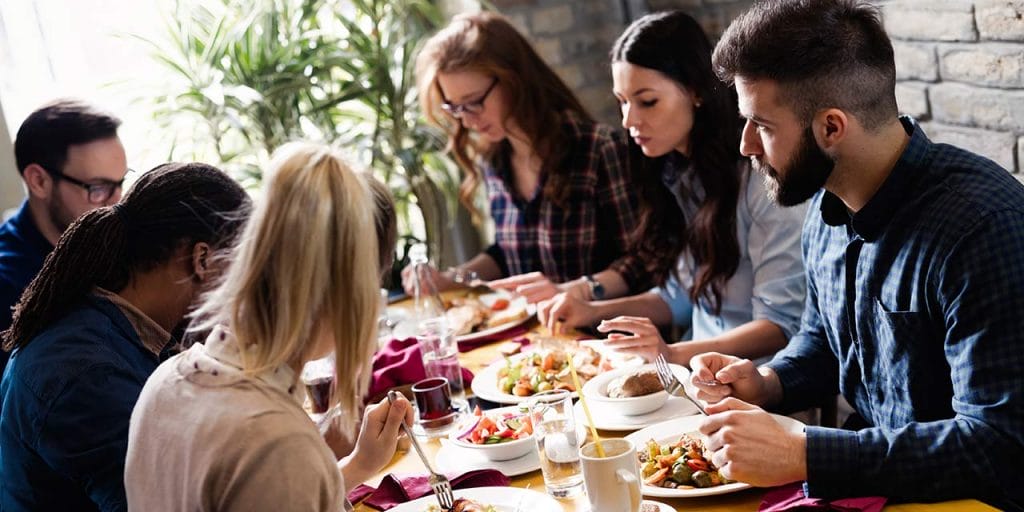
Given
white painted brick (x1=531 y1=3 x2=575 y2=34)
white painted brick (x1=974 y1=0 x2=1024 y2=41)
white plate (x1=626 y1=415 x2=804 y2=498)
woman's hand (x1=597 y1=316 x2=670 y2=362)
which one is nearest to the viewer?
white plate (x1=626 y1=415 x2=804 y2=498)

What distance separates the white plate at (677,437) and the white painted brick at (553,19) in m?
2.31

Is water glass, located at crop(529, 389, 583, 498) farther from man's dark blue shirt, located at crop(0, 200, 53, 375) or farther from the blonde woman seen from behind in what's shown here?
man's dark blue shirt, located at crop(0, 200, 53, 375)

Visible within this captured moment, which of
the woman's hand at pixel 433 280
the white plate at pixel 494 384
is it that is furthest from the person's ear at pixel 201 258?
the woman's hand at pixel 433 280

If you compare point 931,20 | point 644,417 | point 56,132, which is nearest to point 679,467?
point 644,417

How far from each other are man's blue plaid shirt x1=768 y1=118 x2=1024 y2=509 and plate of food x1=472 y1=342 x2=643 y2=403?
0.51m

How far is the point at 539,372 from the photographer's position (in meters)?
2.06

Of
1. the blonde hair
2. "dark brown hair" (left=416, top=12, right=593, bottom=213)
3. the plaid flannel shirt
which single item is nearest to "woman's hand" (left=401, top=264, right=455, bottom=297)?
the plaid flannel shirt

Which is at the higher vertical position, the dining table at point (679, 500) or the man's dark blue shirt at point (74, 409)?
the man's dark blue shirt at point (74, 409)

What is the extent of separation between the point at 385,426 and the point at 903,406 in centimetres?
79

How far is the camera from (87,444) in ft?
4.99

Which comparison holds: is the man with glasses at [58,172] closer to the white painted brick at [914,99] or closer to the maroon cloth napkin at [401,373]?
the maroon cloth napkin at [401,373]

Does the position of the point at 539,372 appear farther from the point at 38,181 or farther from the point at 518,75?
the point at 38,181

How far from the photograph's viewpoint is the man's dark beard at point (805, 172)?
1.58 metres

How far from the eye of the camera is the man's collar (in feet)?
5.02
